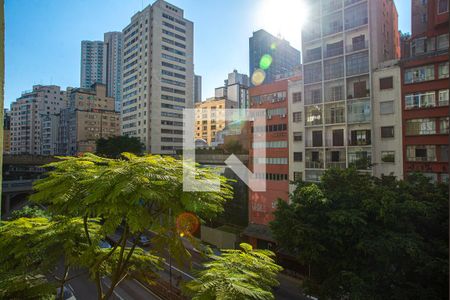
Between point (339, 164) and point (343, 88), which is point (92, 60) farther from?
point (339, 164)

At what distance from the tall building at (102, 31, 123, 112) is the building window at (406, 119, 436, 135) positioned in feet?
376

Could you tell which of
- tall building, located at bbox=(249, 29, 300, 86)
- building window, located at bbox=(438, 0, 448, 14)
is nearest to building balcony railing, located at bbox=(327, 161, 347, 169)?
building window, located at bbox=(438, 0, 448, 14)

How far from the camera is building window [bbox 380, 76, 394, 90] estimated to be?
→ 2050 centimetres

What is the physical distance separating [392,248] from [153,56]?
54.0 meters

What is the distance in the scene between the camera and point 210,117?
221 feet

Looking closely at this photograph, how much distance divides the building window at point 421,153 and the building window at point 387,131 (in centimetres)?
150

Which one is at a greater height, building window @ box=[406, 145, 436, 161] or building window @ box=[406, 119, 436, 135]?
building window @ box=[406, 119, 436, 135]

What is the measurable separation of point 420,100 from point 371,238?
14219 mm

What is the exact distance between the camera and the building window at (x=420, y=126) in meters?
19.0

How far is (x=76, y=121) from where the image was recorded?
6575 centimetres

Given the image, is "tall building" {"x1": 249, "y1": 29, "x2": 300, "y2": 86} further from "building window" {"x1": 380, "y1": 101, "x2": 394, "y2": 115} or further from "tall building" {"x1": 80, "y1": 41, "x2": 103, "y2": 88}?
"building window" {"x1": 380, "y1": 101, "x2": 394, "y2": 115}

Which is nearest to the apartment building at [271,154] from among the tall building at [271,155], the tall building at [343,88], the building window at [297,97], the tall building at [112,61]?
the tall building at [271,155]

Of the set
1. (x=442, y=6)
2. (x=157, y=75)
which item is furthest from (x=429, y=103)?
(x=157, y=75)

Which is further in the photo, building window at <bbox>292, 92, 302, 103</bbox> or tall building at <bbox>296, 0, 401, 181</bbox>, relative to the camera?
building window at <bbox>292, 92, 302, 103</bbox>
